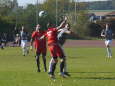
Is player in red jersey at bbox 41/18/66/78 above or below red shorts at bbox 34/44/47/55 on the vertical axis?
above

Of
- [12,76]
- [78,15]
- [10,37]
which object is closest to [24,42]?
[12,76]

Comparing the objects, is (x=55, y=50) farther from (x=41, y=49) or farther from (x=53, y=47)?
(x=41, y=49)

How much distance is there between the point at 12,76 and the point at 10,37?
52300 millimetres

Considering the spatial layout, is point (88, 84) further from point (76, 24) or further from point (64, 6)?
point (64, 6)

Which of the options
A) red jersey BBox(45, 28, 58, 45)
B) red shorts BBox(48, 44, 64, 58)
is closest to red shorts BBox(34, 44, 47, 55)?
red jersey BBox(45, 28, 58, 45)

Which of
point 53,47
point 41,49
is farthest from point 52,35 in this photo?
point 41,49

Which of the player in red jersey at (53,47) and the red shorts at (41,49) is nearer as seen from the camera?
the player in red jersey at (53,47)

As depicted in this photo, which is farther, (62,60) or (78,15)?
(78,15)

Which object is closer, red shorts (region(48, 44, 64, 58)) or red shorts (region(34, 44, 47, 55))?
red shorts (region(48, 44, 64, 58))

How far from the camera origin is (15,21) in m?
85.8

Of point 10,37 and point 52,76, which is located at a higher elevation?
point 52,76

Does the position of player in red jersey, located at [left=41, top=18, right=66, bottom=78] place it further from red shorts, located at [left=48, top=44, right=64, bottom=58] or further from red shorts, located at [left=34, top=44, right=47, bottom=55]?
red shorts, located at [left=34, top=44, right=47, bottom=55]

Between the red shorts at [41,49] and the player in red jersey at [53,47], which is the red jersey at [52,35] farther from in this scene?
the red shorts at [41,49]

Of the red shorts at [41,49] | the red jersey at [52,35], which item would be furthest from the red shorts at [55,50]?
the red shorts at [41,49]
